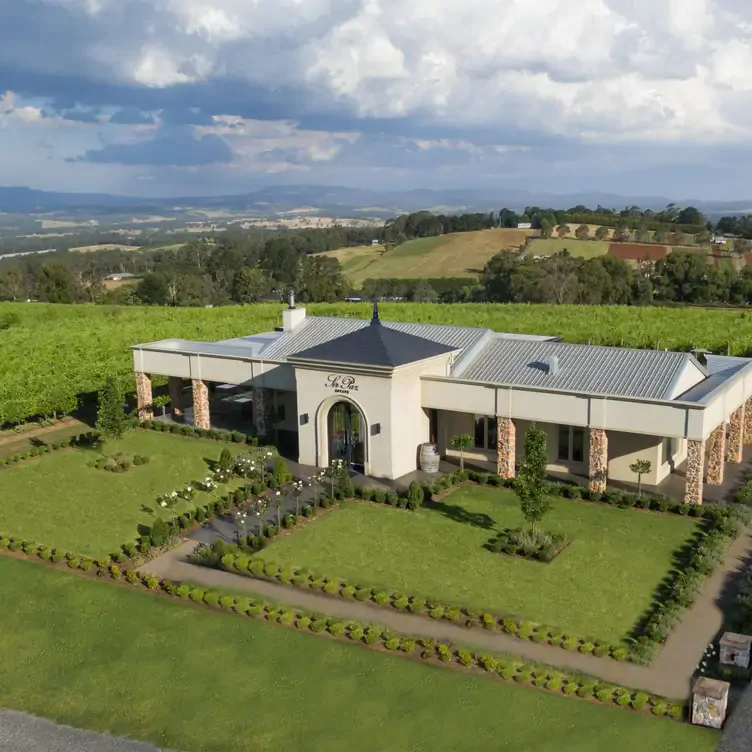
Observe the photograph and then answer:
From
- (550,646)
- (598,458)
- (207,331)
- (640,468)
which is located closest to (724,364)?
(640,468)

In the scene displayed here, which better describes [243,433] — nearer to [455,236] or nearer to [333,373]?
[333,373]

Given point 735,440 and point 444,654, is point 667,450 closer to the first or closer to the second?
point 735,440

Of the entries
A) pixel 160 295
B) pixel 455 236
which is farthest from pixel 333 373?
pixel 455 236

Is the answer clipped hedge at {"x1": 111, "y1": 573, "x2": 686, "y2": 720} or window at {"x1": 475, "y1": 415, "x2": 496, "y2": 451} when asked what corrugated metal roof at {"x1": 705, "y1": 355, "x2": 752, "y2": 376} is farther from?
clipped hedge at {"x1": 111, "y1": 573, "x2": 686, "y2": 720}

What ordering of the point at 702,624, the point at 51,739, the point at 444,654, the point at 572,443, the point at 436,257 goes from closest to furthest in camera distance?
the point at 51,739
the point at 444,654
the point at 702,624
the point at 572,443
the point at 436,257

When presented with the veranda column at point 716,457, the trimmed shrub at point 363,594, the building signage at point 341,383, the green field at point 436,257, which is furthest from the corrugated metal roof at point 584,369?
the green field at point 436,257
